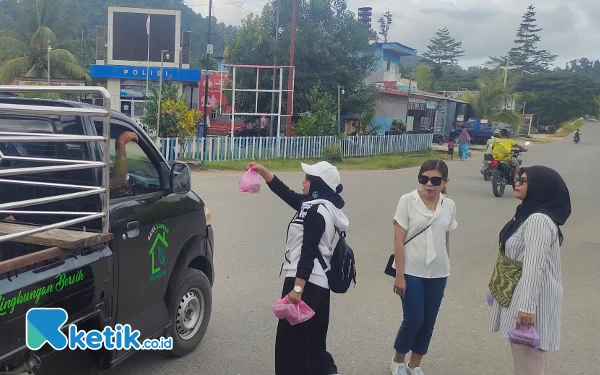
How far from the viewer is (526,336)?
299 cm

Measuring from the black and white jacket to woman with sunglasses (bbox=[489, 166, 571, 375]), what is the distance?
1033 mm

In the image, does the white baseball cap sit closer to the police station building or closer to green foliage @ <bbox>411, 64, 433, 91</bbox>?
the police station building

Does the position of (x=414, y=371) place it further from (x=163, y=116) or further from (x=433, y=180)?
(x=163, y=116)

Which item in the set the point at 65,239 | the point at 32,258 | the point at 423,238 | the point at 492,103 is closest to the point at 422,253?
the point at 423,238

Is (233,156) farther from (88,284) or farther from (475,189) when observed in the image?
(88,284)

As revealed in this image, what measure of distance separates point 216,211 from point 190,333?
535 cm

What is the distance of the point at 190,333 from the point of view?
4109 mm

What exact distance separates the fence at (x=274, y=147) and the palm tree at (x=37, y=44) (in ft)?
52.6

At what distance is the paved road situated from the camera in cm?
412

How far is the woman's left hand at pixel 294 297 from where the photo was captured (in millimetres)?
3127

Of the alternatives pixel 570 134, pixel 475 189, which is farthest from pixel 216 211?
pixel 570 134

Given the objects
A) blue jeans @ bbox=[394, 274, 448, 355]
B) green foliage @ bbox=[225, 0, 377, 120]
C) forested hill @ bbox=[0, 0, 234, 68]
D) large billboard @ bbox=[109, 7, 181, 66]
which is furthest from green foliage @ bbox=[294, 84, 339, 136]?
forested hill @ bbox=[0, 0, 234, 68]

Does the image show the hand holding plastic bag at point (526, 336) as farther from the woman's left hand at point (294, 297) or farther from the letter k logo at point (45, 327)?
the letter k logo at point (45, 327)

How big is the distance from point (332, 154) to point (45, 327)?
17361 mm
